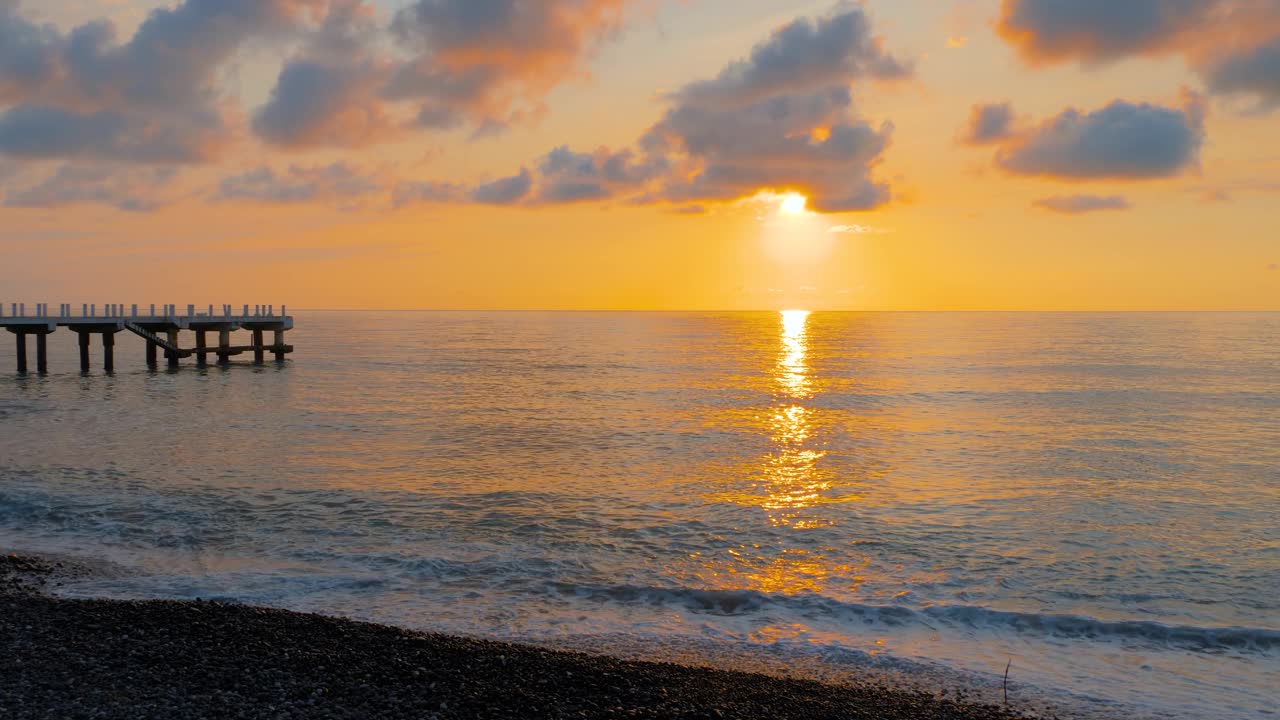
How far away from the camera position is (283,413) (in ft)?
114

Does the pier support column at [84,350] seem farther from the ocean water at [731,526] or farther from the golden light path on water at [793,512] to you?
the golden light path on water at [793,512]

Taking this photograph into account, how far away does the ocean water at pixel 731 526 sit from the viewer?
35.9 feet

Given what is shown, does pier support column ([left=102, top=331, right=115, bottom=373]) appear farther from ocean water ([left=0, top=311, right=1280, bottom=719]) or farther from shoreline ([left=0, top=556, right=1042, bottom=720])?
shoreline ([left=0, top=556, right=1042, bottom=720])

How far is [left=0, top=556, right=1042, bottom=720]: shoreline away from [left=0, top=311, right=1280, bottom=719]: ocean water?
117 cm

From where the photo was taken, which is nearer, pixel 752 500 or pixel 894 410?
pixel 752 500

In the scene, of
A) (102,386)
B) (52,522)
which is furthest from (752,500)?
(102,386)

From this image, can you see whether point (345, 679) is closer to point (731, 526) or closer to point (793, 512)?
point (731, 526)

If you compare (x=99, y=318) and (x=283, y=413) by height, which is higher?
(x=99, y=318)

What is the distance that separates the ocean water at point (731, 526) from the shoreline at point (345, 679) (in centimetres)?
117

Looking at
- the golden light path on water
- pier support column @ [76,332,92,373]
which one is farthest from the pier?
the golden light path on water

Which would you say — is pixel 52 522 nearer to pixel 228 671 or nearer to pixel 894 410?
pixel 228 671

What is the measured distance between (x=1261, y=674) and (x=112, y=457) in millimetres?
25709

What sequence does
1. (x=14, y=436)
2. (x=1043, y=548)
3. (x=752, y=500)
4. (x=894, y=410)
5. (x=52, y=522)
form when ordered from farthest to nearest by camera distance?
1. (x=894, y=410)
2. (x=14, y=436)
3. (x=752, y=500)
4. (x=52, y=522)
5. (x=1043, y=548)

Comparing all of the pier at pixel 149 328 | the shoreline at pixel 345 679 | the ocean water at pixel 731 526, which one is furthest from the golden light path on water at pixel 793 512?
the pier at pixel 149 328
